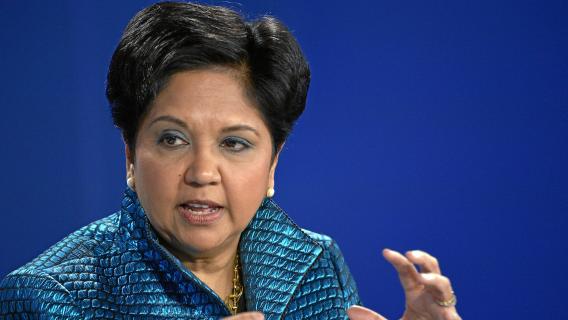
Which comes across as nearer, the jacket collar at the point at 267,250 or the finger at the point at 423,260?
the finger at the point at 423,260

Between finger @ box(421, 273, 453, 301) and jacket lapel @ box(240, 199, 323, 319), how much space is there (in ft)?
1.13

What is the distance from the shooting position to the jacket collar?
1.37 meters

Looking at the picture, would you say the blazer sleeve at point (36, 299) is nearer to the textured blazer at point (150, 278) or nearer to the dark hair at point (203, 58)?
the textured blazer at point (150, 278)

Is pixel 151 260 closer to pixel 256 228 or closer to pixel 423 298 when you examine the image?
pixel 256 228

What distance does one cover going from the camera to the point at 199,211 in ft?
4.25

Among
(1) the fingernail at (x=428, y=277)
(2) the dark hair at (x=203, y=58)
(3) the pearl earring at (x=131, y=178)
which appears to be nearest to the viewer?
(1) the fingernail at (x=428, y=277)

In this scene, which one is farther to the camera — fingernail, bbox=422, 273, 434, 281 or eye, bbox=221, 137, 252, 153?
eye, bbox=221, 137, 252, 153

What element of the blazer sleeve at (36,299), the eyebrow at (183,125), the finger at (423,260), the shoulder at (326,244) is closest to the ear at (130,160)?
the eyebrow at (183,125)

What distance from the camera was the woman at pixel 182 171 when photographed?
1.26 metres

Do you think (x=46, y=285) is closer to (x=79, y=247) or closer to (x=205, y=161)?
(x=79, y=247)

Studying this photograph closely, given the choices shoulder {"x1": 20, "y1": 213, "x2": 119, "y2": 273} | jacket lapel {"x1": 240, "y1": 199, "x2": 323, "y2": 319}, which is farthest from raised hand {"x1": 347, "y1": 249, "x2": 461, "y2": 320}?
shoulder {"x1": 20, "y1": 213, "x2": 119, "y2": 273}

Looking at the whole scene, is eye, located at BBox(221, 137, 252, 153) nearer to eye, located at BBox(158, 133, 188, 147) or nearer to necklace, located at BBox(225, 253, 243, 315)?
eye, located at BBox(158, 133, 188, 147)

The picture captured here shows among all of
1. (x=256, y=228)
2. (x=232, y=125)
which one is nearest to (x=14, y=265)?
(x=256, y=228)

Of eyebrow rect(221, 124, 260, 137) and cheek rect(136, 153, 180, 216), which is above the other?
eyebrow rect(221, 124, 260, 137)
